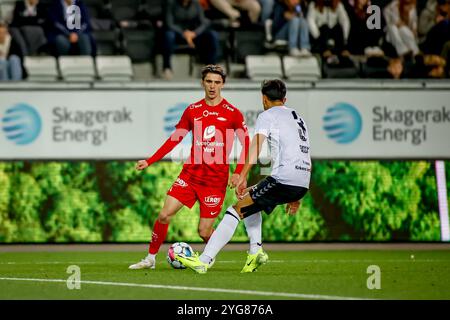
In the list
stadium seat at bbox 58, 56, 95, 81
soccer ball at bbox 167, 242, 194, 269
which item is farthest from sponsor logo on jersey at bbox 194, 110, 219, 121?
stadium seat at bbox 58, 56, 95, 81

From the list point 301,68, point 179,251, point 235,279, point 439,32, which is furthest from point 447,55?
point 235,279

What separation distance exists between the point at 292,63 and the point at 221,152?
26.1 ft

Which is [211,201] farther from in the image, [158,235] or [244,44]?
[244,44]

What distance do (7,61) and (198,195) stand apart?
802cm

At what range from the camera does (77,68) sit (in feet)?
61.6

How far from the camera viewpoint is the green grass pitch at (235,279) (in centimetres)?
892

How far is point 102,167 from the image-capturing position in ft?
60.3

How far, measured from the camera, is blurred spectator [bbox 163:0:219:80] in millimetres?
19328

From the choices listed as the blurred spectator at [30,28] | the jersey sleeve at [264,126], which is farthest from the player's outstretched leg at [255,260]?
the blurred spectator at [30,28]

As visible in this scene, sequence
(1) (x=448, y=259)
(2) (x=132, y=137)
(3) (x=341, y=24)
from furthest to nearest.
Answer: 1. (3) (x=341, y=24)
2. (2) (x=132, y=137)
3. (1) (x=448, y=259)

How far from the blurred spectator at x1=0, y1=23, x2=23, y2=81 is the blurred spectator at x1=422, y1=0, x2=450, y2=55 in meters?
7.58

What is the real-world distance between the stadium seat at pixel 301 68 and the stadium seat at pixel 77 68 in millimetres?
3553

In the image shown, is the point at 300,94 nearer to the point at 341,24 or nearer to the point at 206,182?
the point at 341,24
